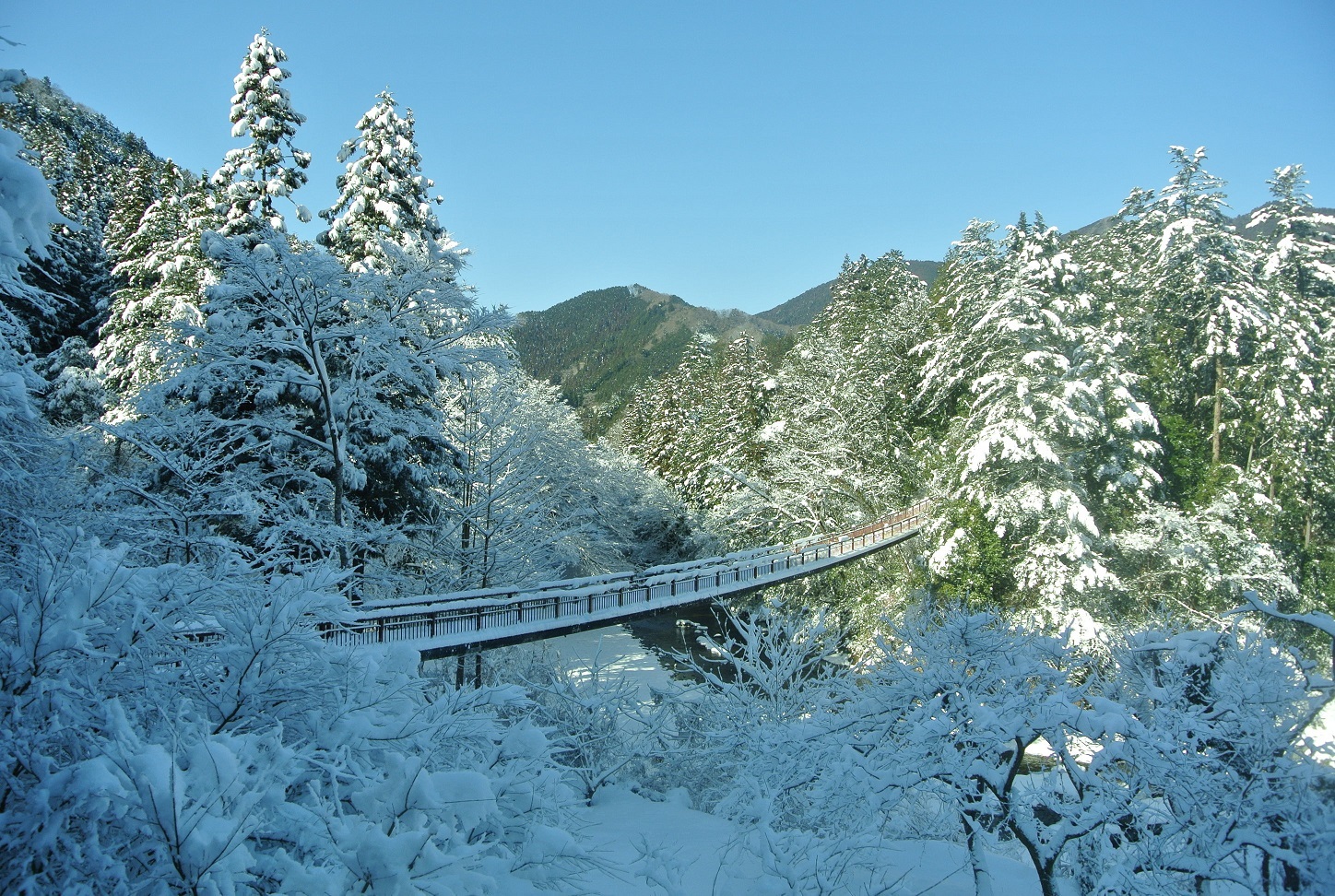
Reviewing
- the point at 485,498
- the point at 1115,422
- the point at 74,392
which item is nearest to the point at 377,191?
the point at 485,498

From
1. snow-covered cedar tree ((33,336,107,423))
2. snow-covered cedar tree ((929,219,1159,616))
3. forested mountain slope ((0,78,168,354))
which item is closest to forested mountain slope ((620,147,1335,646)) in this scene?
snow-covered cedar tree ((929,219,1159,616))

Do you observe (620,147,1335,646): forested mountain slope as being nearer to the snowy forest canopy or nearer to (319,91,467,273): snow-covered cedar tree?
the snowy forest canopy

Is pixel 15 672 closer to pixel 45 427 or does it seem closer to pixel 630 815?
pixel 630 815

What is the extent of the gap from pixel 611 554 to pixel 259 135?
1912cm

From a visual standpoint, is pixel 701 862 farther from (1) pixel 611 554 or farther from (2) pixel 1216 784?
(1) pixel 611 554

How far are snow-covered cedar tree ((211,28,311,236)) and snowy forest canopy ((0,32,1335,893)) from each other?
0.10 metres

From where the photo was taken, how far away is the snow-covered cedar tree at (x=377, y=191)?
16.2 meters

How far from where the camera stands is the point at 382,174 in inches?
648

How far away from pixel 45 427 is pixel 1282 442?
29291 mm

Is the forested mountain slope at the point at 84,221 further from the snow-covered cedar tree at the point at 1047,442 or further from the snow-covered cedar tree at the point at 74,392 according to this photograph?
the snow-covered cedar tree at the point at 1047,442

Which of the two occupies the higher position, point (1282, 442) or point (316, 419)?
point (316, 419)

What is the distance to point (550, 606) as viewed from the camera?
1312cm

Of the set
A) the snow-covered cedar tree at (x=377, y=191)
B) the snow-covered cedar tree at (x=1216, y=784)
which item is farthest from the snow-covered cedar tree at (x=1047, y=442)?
the snow-covered cedar tree at (x=377, y=191)

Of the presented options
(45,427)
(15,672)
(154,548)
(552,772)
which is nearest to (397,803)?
(552,772)
